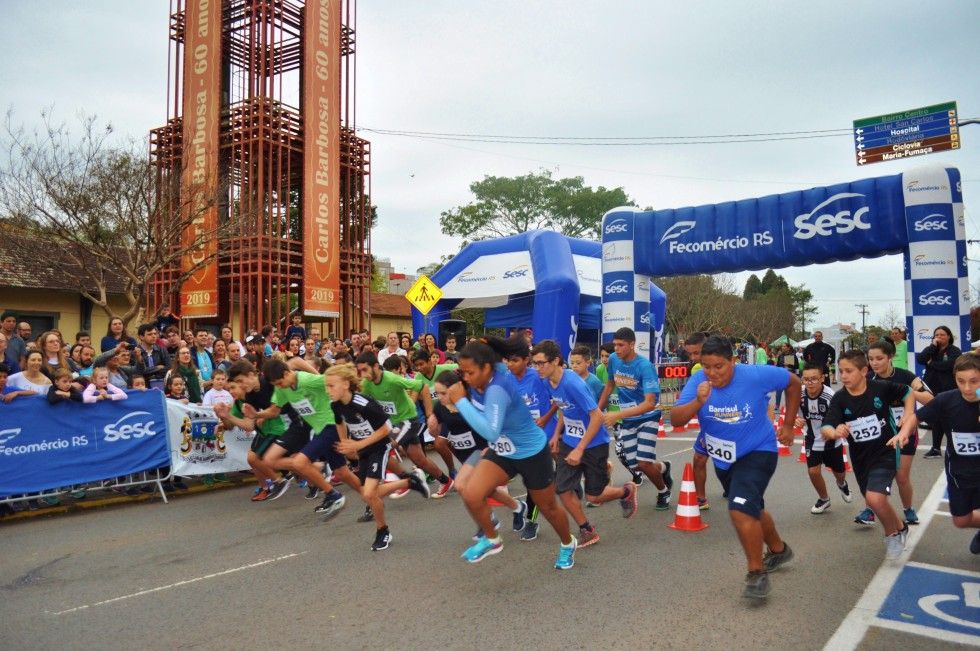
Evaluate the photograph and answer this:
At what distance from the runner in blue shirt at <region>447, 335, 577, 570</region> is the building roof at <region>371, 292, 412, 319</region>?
34.0m

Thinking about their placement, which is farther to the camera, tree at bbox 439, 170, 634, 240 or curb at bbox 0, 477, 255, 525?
tree at bbox 439, 170, 634, 240

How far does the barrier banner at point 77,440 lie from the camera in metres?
7.82

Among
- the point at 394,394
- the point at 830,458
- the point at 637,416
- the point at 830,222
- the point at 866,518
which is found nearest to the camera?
the point at 866,518

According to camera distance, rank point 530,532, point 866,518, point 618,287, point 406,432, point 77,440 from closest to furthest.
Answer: point 530,532, point 866,518, point 406,432, point 77,440, point 618,287

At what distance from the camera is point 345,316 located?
26250mm

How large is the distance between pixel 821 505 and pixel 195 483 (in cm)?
783

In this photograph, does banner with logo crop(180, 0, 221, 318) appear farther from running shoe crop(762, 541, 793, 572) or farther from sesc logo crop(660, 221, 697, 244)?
running shoe crop(762, 541, 793, 572)

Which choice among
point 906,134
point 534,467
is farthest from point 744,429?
point 906,134

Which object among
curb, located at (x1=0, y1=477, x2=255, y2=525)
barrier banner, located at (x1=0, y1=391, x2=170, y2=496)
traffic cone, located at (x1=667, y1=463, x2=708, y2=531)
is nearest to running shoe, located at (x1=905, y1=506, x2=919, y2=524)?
traffic cone, located at (x1=667, y1=463, x2=708, y2=531)

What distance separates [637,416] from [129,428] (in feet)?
20.0

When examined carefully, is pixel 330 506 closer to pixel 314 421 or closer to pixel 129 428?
pixel 314 421

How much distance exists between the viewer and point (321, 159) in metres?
25.2

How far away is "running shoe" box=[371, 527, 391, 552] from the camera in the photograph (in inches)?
237

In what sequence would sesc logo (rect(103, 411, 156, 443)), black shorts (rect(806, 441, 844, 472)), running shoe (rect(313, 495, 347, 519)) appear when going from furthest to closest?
sesc logo (rect(103, 411, 156, 443)) < running shoe (rect(313, 495, 347, 519)) < black shorts (rect(806, 441, 844, 472))
